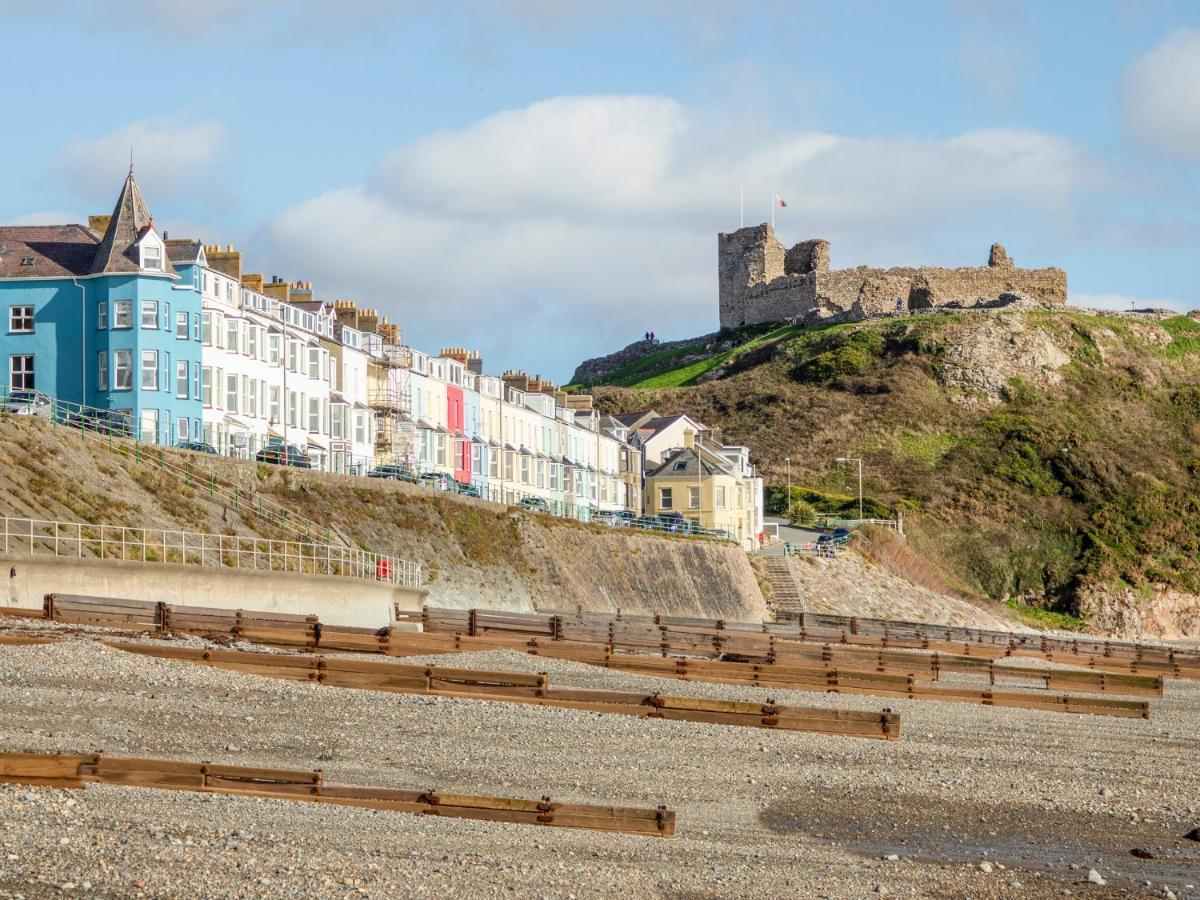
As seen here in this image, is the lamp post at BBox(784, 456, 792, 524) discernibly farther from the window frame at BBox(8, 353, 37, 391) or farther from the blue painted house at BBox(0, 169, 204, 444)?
the window frame at BBox(8, 353, 37, 391)

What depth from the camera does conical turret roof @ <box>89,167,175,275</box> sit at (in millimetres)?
54344

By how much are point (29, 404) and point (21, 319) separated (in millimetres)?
6999

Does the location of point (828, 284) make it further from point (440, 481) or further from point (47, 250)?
point (47, 250)

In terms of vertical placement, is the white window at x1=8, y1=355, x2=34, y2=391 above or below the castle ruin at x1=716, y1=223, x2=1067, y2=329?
below

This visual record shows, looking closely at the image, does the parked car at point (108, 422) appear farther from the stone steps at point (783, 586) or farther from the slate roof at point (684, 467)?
the slate roof at point (684, 467)

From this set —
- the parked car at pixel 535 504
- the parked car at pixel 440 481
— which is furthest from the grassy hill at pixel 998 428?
the parked car at pixel 440 481

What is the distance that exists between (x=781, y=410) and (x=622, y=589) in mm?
54949

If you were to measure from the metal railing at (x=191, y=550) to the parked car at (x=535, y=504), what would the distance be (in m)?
18.7

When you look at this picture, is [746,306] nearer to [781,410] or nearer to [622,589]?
[781,410]

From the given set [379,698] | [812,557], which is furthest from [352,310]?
[379,698]

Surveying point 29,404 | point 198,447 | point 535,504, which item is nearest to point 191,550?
point 29,404

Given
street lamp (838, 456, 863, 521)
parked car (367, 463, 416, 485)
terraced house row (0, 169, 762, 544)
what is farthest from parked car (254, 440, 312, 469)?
street lamp (838, 456, 863, 521)

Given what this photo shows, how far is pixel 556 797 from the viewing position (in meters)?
21.6

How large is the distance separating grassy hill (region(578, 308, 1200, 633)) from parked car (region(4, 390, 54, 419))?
56.6 meters
